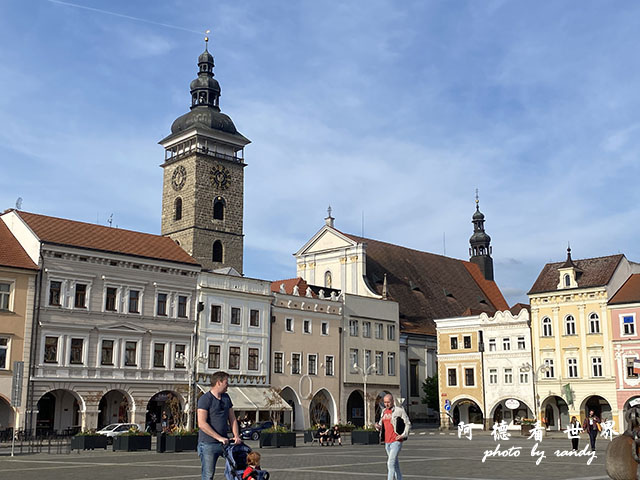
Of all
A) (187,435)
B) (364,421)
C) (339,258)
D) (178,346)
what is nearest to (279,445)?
(187,435)

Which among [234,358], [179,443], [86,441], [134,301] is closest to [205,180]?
[234,358]

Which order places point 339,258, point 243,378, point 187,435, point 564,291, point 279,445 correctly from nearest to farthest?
point 187,435
point 279,445
point 243,378
point 564,291
point 339,258

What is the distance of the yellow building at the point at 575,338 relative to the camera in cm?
5494

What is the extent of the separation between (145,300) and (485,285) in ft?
167

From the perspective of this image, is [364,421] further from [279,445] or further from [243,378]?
[279,445]

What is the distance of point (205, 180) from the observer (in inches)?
2808

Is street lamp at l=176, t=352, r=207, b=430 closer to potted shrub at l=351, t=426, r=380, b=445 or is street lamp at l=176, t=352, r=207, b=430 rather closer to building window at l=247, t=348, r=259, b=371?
building window at l=247, t=348, r=259, b=371

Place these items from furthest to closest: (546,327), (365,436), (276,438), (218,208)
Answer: (218,208) < (546,327) < (365,436) < (276,438)

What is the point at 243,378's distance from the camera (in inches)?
2103

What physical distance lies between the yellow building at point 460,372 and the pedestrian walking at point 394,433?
158 ft

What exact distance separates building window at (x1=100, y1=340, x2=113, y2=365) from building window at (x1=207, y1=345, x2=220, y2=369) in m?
7.03

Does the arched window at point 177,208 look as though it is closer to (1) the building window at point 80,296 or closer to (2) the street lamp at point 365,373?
(2) the street lamp at point 365,373

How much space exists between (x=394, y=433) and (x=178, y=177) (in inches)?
2402

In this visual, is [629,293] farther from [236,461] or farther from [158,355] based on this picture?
[236,461]
